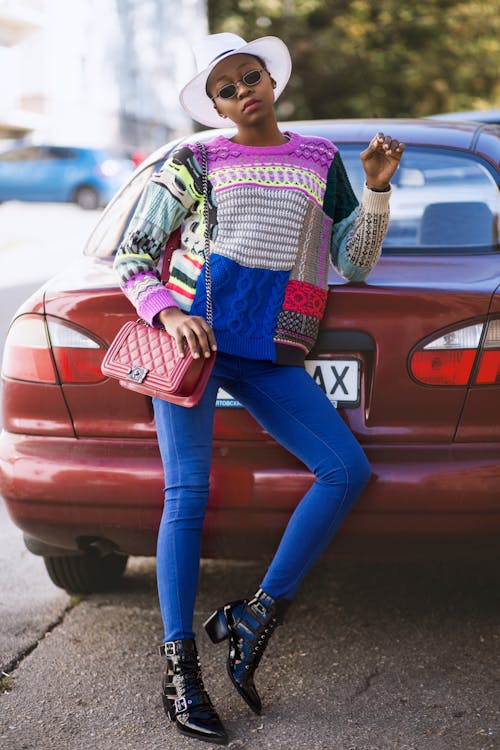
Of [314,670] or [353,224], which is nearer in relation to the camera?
[353,224]

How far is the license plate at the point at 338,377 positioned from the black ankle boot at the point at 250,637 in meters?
0.57

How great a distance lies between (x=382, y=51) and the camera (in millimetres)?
36250

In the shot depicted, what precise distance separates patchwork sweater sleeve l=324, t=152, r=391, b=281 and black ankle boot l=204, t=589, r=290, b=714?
926 mm

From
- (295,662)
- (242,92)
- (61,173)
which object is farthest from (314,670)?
(61,173)

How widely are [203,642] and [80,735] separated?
73cm

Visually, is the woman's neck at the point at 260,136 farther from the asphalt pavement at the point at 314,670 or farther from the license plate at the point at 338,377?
the asphalt pavement at the point at 314,670

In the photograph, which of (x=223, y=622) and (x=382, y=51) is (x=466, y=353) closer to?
(x=223, y=622)

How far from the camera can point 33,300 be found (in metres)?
3.35

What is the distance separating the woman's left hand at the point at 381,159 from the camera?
2949 mm

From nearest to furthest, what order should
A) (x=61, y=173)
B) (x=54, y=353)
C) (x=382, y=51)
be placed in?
(x=54, y=353), (x=61, y=173), (x=382, y=51)

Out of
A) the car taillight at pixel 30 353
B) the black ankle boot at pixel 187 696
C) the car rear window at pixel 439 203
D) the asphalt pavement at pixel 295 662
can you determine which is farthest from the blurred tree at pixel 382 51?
the black ankle boot at pixel 187 696

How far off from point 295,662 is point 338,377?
0.88m

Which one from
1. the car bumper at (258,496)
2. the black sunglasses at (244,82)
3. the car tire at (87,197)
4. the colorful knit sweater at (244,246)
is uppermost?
the black sunglasses at (244,82)

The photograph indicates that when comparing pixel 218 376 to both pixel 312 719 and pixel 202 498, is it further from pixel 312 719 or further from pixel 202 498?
pixel 312 719
